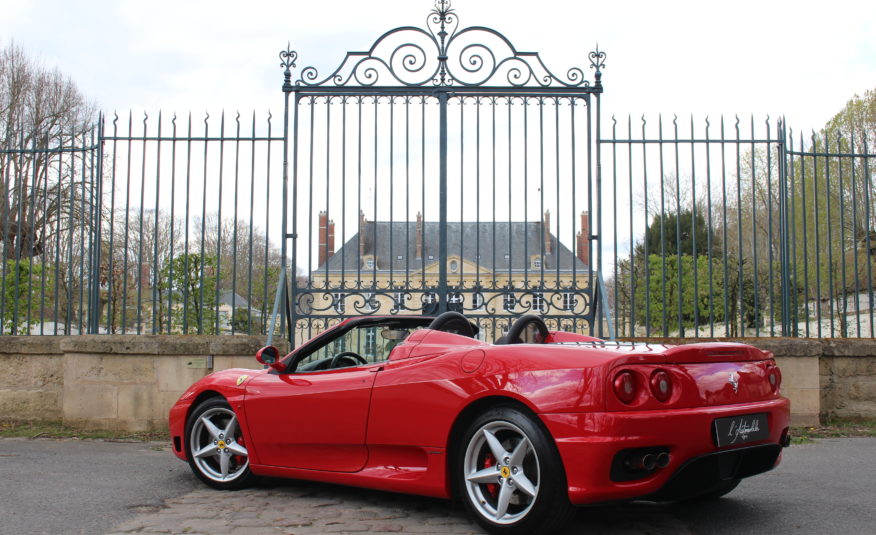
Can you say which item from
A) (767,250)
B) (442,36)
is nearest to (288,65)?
(442,36)

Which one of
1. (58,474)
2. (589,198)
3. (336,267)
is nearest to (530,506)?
(58,474)

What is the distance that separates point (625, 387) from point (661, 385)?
0.20 meters

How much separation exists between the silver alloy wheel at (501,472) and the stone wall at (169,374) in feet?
14.0

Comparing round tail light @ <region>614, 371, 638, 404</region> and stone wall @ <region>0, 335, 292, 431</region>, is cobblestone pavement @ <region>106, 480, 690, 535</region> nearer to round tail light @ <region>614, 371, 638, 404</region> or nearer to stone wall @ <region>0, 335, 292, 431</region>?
round tail light @ <region>614, 371, 638, 404</region>

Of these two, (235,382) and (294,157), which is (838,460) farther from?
(294,157)

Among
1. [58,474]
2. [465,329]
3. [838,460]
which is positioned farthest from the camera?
[838,460]

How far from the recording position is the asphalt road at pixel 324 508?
13.1 ft

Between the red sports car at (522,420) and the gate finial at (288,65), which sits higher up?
the gate finial at (288,65)

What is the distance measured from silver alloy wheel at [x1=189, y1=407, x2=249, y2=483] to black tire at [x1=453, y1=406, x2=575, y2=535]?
191 centimetres

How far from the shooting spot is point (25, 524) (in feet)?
13.5

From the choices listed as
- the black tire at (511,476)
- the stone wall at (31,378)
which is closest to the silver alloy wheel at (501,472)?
the black tire at (511,476)

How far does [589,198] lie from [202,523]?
549 cm

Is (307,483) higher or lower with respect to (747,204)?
lower

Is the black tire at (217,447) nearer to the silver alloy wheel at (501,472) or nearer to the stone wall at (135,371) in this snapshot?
the silver alloy wheel at (501,472)
